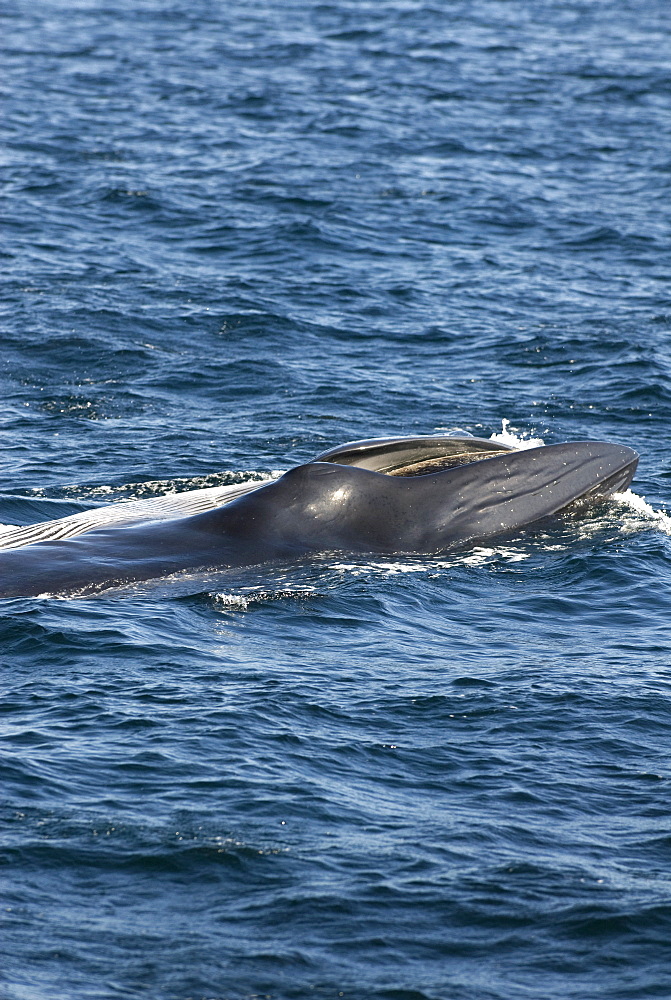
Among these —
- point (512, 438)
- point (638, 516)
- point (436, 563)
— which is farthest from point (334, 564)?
point (512, 438)

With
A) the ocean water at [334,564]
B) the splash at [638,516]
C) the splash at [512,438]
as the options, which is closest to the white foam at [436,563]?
the ocean water at [334,564]

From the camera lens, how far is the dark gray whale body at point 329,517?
543 inches

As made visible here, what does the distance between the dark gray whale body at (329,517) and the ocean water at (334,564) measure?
0.34 meters

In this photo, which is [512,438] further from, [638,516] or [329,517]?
[329,517]

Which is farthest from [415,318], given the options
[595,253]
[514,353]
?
[595,253]

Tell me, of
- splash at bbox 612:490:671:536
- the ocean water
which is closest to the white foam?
the ocean water

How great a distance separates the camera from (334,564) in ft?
46.1

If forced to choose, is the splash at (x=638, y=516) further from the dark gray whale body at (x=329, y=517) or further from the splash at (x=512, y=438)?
the splash at (x=512, y=438)

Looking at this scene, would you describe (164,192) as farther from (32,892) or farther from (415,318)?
(32,892)

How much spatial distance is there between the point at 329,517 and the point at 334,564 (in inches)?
19.0

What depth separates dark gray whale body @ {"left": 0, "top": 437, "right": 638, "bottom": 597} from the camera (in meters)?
13.8

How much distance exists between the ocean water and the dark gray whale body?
1.13 feet

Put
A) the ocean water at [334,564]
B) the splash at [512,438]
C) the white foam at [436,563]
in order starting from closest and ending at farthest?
the ocean water at [334,564], the white foam at [436,563], the splash at [512,438]

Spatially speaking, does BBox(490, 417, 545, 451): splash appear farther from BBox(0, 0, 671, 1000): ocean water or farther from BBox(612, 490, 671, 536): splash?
BBox(612, 490, 671, 536): splash
